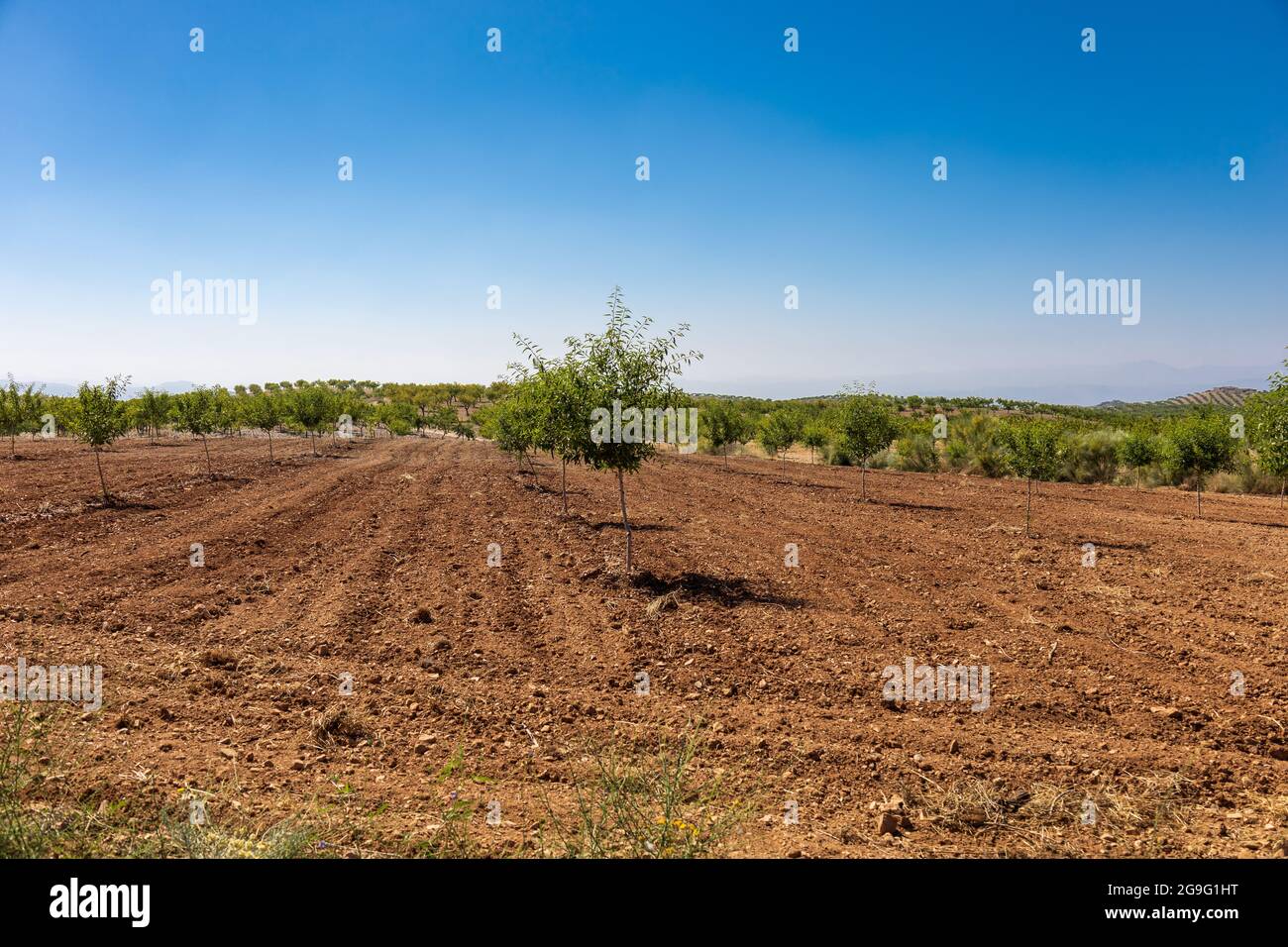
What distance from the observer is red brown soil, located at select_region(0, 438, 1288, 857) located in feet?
16.7

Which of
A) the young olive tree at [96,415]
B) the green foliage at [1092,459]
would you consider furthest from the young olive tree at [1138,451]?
the young olive tree at [96,415]

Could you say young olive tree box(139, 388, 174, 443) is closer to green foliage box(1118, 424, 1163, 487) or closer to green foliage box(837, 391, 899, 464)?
green foliage box(837, 391, 899, 464)

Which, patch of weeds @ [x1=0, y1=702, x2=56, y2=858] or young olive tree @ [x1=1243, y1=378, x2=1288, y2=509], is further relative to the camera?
young olive tree @ [x1=1243, y1=378, x2=1288, y2=509]

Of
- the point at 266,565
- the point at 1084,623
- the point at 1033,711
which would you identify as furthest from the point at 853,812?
the point at 266,565

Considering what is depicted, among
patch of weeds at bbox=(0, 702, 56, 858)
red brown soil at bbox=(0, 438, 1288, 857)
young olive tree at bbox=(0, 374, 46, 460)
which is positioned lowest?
red brown soil at bbox=(0, 438, 1288, 857)

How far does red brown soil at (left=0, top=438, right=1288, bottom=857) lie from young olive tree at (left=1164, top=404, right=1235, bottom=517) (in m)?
2.79

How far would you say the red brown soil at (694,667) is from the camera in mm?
5078

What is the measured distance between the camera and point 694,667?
845 centimetres

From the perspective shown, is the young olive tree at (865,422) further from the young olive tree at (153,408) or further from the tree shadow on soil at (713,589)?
the young olive tree at (153,408)

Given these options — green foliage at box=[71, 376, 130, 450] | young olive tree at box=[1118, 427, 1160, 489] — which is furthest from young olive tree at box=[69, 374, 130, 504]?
young olive tree at box=[1118, 427, 1160, 489]

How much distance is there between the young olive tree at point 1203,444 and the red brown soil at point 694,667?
2.79m

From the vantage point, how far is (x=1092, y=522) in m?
19.3
